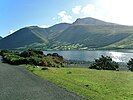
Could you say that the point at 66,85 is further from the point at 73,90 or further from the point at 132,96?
the point at 132,96

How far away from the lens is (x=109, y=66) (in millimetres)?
80000

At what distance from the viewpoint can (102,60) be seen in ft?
270

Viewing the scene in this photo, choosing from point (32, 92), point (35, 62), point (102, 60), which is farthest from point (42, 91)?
point (102, 60)

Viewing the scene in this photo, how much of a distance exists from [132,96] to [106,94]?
2.55 metres

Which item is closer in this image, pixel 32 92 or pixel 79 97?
pixel 79 97

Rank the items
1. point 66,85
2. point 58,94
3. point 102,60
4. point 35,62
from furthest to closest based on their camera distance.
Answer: point 102,60, point 35,62, point 66,85, point 58,94

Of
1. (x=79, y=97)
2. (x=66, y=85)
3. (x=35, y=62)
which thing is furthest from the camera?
(x=35, y=62)

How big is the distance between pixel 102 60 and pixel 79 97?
5601 centimetres

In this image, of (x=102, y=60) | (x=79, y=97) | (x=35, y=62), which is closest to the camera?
(x=79, y=97)

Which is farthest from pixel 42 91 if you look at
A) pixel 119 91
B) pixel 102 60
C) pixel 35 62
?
pixel 102 60

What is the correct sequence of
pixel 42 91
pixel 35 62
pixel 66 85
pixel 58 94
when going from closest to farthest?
1. pixel 58 94
2. pixel 42 91
3. pixel 66 85
4. pixel 35 62

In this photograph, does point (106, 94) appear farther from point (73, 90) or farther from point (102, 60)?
point (102, 60)

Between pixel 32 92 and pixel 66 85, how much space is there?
6314 mm

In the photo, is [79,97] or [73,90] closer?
[79,97]
